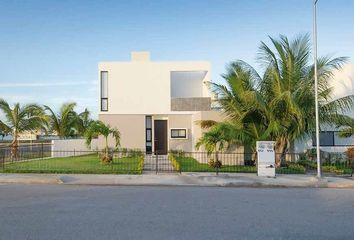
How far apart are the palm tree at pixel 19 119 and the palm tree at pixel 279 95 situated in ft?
40.9

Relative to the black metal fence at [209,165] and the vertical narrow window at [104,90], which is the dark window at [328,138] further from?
the vertical narrow window at [104,90]

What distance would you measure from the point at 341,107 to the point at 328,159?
3217 mm

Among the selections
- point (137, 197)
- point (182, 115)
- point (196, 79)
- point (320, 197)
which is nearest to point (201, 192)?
point (137, 197)

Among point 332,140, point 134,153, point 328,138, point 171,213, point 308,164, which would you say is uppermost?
point 328,138

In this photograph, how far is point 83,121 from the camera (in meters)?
42.0

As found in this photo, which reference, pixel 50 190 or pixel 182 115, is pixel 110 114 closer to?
pixel 182 115

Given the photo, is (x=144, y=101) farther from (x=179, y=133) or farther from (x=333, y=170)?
(x=333, y=170)

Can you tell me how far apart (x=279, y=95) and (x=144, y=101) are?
11381 mm

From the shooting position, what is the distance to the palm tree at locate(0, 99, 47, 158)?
25.4 metres

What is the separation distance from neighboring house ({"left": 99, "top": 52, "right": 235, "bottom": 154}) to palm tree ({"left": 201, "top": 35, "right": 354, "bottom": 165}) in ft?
23.7

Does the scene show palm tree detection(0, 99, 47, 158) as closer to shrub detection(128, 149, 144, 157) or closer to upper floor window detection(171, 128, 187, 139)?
shrub detection(128, 149, 144, 157)

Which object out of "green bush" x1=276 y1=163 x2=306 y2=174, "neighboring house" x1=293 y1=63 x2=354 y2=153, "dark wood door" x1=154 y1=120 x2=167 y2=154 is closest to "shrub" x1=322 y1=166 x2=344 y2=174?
"green bush" x1=276 y1=163 x2=306 y2=174

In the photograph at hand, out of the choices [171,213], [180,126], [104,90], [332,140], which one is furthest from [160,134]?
[171,213]

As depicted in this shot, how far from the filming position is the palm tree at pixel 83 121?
3975 centimetres
